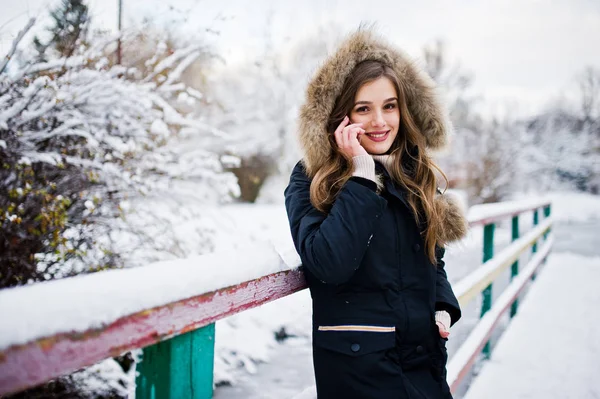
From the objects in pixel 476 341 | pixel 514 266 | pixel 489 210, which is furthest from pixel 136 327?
pixel 514 266

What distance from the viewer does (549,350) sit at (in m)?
3.63

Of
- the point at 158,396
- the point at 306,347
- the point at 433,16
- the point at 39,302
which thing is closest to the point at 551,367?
the point at 306,347

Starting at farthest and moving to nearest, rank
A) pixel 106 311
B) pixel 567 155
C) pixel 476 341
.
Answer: pixel 567 155
pixel 476 341
pixel 106 311

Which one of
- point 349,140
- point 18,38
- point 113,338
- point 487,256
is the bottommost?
point 487,256

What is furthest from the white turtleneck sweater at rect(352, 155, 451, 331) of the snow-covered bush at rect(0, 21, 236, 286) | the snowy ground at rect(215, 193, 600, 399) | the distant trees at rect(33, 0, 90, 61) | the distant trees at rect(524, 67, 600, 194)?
the distant trees at rect(524, 67, 600, 194)

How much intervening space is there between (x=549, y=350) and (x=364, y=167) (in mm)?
3307

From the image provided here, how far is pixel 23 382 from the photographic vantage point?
601 millimetres

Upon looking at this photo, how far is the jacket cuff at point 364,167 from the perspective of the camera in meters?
1.33

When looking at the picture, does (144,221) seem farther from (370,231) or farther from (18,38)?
(370,231)

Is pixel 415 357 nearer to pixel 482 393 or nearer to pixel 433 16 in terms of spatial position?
pixel 482 393

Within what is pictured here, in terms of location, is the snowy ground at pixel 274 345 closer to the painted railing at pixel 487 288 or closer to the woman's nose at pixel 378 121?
the painted railing at pixel 487 288

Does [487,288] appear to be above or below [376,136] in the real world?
below

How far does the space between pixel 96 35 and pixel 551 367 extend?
15.0 ft

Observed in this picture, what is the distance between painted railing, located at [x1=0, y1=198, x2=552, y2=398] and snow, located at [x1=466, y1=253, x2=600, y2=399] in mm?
2464
